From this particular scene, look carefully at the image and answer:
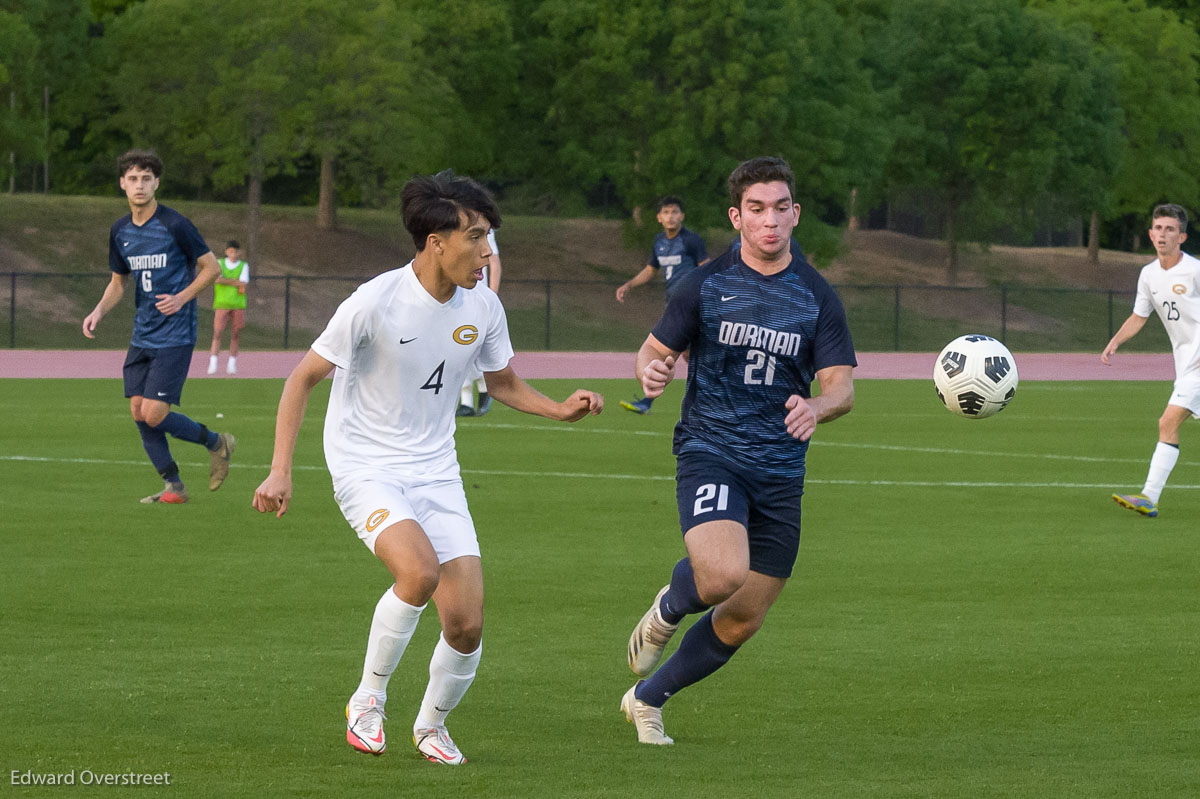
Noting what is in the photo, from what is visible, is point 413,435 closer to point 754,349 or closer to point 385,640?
point 385,640

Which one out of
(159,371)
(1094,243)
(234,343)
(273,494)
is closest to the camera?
(273,494)

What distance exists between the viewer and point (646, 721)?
6102 millimetres

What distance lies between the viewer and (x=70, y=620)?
8.15 metres

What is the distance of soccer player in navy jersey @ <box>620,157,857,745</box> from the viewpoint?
6.17m

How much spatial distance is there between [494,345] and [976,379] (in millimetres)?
2867

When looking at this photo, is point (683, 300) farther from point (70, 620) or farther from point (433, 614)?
point (70, 620)

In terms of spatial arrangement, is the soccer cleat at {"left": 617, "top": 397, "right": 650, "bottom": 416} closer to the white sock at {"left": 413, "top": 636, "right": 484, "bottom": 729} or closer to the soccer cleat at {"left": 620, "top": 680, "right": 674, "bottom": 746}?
the soccer cleat at {"left": 620, "top": 680, "right": 674, "bottom": 746}

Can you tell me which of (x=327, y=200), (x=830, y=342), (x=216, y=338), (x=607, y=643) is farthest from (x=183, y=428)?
(x=327, y=200)

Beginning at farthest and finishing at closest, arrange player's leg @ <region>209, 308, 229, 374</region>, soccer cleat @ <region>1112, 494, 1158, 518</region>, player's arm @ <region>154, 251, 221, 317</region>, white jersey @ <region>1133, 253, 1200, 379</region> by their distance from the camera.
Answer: player's leg @ <region>209, 308, 229, 374</region>, white jersey @ <region>1133, 253, 1200, 379</region>, soccer cleat @ <region>1112, 494, 1158, 518</region>, player's arm @ <region>154, 251, 221, 317</region>

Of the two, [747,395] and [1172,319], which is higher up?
[747,395]

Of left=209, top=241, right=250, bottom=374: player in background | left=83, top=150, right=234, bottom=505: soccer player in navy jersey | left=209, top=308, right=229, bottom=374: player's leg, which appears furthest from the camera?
left=209, top=241, right=250, bottom=374: player in background

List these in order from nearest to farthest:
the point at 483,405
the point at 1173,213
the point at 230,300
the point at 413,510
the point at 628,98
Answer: the point at 413,510 → the point at 1173,213 → the point at 483,405 → the point at 230,300 → the point at 628,98

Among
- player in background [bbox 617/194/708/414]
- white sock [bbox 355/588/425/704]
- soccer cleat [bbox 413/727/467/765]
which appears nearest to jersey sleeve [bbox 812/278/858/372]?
white sock [bbox 355/588/425/704]

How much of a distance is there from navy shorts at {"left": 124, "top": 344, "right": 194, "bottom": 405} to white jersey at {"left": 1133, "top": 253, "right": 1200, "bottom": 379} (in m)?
6.86
